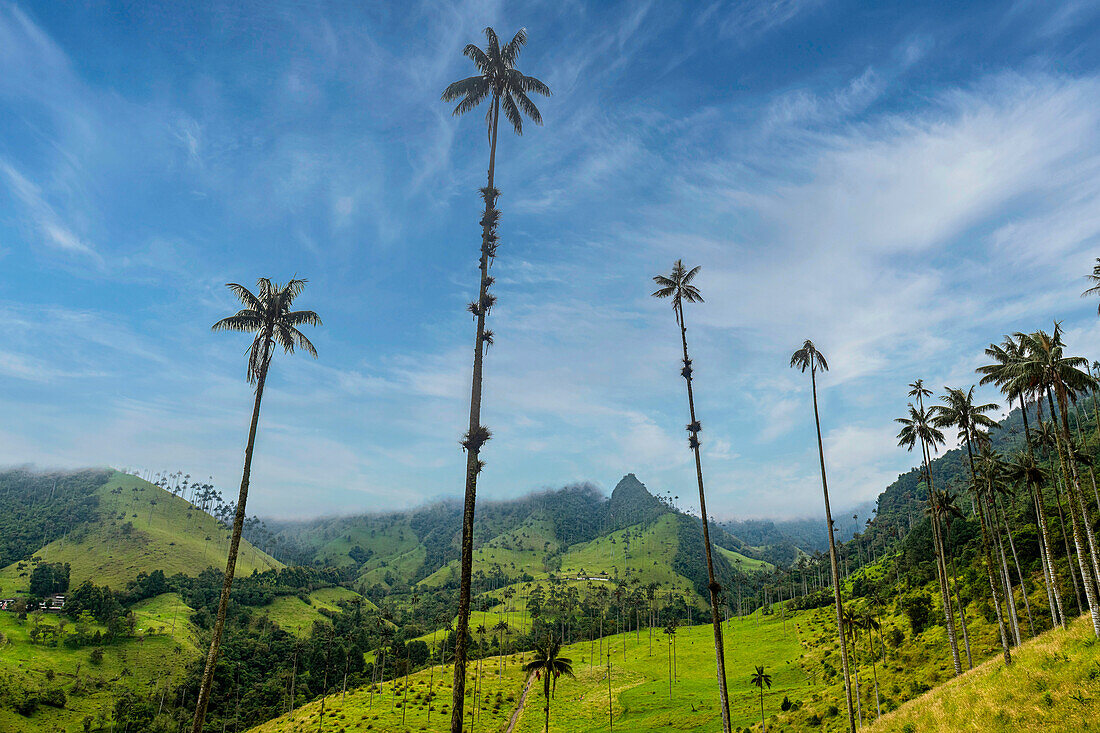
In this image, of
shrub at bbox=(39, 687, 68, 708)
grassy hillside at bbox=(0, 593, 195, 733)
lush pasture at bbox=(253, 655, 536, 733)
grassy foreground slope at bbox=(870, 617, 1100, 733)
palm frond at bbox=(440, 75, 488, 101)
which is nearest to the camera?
grassy foreground slope at bbox=(870, 617, 1100, 733)

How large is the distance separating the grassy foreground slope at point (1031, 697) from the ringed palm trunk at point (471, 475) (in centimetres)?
2471

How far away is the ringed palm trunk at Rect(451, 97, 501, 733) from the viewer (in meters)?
20.2

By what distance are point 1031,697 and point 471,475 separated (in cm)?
2888

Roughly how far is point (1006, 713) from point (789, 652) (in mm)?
101305

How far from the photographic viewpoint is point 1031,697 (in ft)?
85.1

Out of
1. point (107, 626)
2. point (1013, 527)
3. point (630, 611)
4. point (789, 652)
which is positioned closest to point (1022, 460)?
point (1013, 527)

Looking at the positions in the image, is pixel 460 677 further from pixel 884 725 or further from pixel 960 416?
pixel 960 416

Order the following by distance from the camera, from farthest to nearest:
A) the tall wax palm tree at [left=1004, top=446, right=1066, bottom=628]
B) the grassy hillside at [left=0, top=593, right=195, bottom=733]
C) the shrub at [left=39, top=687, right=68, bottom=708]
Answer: the shrub at [left=39, top=687, right=68, bottom=708] → the grassy hillside at [left=0, top=593, right=195, bottom=733] → the tall wax palm tree at [left=1004, top=446, right=1066, bottom=628]

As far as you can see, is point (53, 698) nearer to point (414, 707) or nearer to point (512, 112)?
point (414, 707)

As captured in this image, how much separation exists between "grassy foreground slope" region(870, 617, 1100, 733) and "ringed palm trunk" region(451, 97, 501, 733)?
81.1ft

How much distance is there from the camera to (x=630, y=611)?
652ft

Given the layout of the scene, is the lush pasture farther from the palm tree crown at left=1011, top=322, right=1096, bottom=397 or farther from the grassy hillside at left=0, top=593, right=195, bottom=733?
the palm tree crown at left=1011, top=322, right=1096, bottom=397

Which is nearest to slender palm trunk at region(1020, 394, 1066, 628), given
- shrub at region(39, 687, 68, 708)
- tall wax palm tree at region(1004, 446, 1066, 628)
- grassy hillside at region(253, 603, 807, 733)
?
tall wax palm tree at region(1004, 446, 1066, 628)

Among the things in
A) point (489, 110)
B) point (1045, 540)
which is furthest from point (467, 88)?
point (1045, 540)
